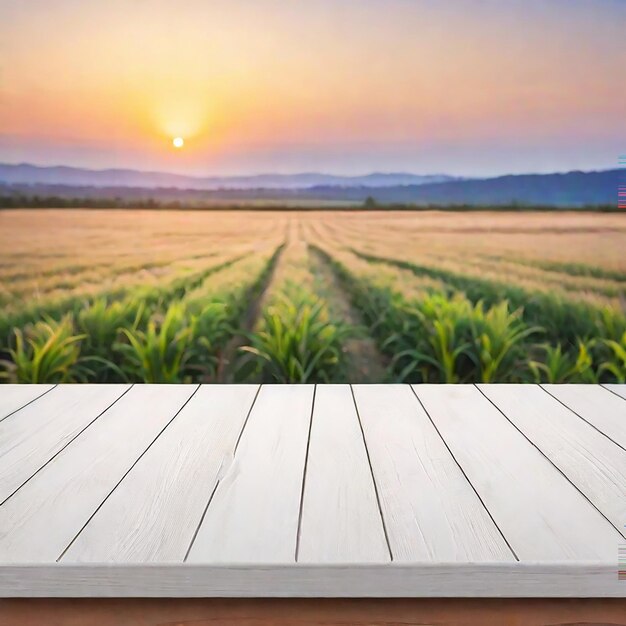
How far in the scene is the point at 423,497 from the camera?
1.52 metres

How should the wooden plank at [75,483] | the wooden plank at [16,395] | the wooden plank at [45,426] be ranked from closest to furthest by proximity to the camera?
the wooden plank at [75,483] < the wooden plank at [45,426] < the wooden plank at [16,395]

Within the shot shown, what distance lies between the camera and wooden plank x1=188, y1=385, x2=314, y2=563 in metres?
1.28

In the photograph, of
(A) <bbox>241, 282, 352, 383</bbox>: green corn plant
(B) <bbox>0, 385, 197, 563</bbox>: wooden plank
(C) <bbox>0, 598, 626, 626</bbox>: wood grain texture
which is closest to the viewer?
(C) <bbox>0, 598, 626, 626</bbox>: wood grain texture

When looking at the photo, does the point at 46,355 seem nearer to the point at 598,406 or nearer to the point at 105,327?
the point at 105,327

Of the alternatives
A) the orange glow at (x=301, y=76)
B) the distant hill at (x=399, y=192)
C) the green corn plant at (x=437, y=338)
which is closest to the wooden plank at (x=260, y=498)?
the green corn plant at (x=437, y=338)

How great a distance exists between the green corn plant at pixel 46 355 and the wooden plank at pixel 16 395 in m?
0.15

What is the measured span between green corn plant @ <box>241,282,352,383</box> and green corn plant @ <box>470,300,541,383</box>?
527mm

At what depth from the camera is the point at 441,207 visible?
2941mm

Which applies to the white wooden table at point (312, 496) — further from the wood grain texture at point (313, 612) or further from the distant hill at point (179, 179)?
the distant hill at point (179, 179)

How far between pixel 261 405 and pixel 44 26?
5.82ft

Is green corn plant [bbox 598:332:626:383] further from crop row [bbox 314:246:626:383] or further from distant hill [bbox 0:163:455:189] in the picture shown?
distant hill [bbox 0:163:455:189]

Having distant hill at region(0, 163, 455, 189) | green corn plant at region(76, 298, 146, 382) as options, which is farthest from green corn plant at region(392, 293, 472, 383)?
green corn plant at region(76, 298, 146, 382)

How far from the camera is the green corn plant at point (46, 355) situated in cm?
275

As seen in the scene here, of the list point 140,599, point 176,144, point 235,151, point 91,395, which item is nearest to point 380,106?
point 235,151
